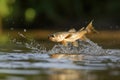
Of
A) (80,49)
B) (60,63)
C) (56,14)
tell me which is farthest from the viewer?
(56,14)

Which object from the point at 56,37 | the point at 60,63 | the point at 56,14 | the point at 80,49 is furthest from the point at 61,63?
the point at 56,14

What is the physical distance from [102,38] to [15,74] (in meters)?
6.57

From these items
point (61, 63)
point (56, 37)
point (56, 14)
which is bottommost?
point (61, 63)

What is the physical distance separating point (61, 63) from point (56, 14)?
31.2 ft

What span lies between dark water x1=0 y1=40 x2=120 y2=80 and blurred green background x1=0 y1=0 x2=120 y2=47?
6673 mm

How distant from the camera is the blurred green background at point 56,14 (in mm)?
17328

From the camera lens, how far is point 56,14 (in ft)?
58.1

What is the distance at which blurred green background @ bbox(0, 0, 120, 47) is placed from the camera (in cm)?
1733

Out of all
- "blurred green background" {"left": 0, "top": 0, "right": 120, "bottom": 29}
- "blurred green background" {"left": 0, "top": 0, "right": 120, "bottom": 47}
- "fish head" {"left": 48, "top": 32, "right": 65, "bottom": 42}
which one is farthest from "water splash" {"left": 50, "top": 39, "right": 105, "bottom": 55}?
"blurred green background" {"left": 0, "top": 0, "right": 120, "bottom": 29}

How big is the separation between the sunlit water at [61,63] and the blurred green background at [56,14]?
6.70 metres

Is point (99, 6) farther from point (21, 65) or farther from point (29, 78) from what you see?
point (29, 78)

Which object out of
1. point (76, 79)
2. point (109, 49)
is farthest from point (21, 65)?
point (109, 49)

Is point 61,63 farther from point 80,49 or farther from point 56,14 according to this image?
point 56,14

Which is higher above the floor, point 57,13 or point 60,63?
point 57,13
